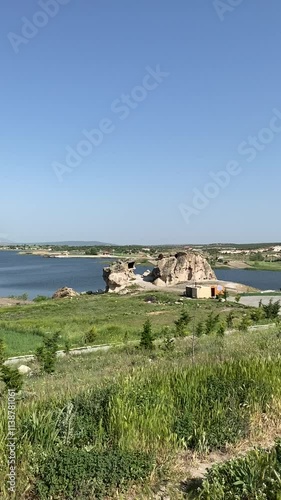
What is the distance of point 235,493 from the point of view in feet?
10.0

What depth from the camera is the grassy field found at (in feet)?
95.8

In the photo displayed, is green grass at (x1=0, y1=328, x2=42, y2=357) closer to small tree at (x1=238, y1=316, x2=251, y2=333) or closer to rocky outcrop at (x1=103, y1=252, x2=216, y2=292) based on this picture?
small tree at (x1=238, y1=316, x2=251, y2=333)

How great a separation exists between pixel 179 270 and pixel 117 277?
17.4m

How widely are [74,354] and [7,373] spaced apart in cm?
1290

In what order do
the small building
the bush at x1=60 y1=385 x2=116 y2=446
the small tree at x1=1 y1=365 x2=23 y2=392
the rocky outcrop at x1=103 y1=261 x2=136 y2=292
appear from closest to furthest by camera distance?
the bush at x1=60 y1=385 x2=116 y2=446 → the small tree at x1=1 y1=365 x2=23 y2=392 → the small building → the rocky outcrop at x1=103 y1=261 x2=136 y2=292

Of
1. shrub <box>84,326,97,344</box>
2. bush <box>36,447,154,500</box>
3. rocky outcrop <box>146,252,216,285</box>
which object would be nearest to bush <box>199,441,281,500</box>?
bush <box>36,447,154,500</box>

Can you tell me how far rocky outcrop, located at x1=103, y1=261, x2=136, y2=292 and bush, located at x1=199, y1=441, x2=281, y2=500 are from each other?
2722 inches

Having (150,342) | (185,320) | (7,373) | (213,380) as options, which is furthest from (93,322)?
(213,380)

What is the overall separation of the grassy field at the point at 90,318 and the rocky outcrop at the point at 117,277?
968cm

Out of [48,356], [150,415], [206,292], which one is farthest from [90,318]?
[150,415]

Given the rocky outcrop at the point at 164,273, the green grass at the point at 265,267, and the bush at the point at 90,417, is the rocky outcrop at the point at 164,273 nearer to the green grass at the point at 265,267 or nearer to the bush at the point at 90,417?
the green grass at the point at 265,267

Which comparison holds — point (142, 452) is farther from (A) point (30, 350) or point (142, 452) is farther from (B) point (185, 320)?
(B) point (185, 320)

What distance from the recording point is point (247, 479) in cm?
313

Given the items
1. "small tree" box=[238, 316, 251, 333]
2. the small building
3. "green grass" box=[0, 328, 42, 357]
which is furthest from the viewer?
the small building
